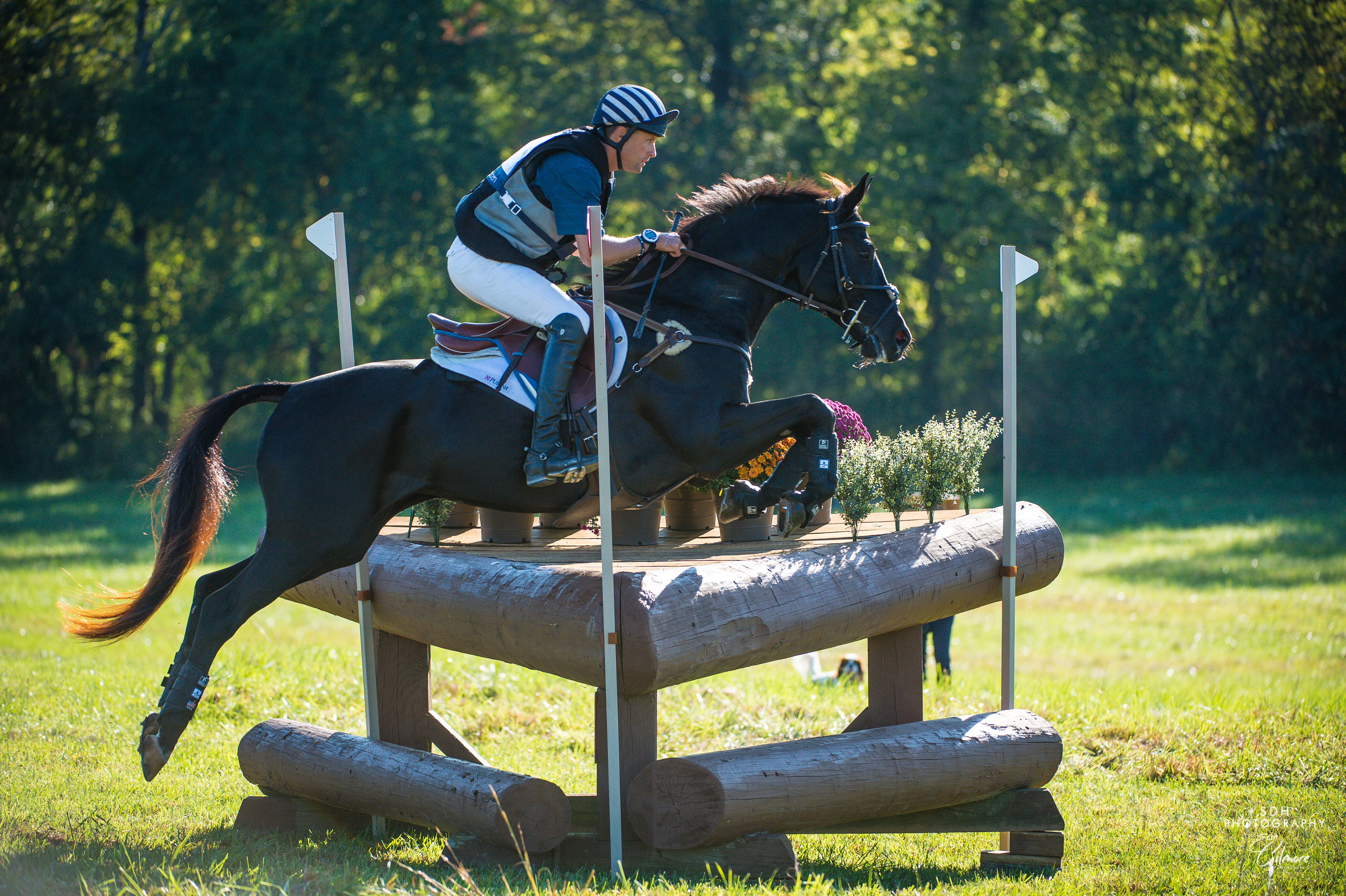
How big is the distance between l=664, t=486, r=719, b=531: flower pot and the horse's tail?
6.18ft

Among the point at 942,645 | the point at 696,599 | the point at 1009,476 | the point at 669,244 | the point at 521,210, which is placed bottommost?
the point at 942,645

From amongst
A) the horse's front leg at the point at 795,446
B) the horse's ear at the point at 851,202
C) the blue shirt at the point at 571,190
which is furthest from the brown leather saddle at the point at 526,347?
the horse's ear at the point at 851,202

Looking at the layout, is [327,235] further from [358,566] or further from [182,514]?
[358,566]

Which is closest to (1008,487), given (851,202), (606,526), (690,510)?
(851,202)

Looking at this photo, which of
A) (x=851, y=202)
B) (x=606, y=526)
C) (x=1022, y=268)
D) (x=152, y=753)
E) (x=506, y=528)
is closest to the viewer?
(x=606, y=526)

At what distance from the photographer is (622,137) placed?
4480mm

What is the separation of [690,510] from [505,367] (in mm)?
1445

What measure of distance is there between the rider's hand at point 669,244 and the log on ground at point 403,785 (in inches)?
85.6

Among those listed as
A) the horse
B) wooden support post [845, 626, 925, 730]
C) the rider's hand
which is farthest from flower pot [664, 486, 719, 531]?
the rider's hand

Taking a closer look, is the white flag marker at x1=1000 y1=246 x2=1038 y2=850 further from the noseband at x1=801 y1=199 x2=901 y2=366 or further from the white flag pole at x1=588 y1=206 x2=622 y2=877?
the white flag pole at x1=588 y1=206 x2=622 y2=877

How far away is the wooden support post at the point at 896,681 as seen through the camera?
5031 millimetres

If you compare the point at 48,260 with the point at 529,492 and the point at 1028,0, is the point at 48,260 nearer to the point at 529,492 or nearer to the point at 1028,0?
the point at 1028,0

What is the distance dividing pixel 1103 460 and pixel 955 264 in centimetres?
465

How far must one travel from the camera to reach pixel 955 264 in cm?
2172
